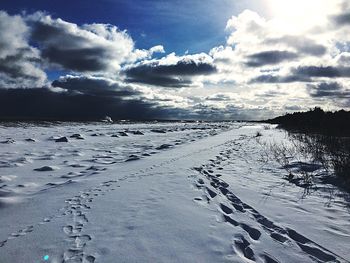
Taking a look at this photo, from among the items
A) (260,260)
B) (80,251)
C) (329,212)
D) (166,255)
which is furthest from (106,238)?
(329,212)

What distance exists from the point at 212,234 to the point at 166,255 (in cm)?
100

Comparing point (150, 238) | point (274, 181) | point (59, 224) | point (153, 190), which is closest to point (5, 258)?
point (59, 224)

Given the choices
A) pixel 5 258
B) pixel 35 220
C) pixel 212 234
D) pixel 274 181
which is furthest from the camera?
pixel 274 181

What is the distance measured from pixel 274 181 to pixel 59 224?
240 inches

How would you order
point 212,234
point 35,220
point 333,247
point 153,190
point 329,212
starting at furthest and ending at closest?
point 153,190 < point 329,212 < point 35,220 < point 212,234 < point 333,247

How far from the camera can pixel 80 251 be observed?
3.93 meters

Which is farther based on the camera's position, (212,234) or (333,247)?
(212,234)

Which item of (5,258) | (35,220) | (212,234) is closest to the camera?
(5,258)

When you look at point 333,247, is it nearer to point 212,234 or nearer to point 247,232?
point 247,232

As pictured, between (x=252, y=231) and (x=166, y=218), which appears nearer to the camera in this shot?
(x=252, y=231)

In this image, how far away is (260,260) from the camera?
3.91 metres

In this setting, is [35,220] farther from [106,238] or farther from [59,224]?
[106,238]

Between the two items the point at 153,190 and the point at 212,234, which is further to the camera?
the point at 153,190

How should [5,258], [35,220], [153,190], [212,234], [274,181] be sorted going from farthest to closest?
[274,181]
[153,190]
[35,220]
[212,234]
[5,258]
